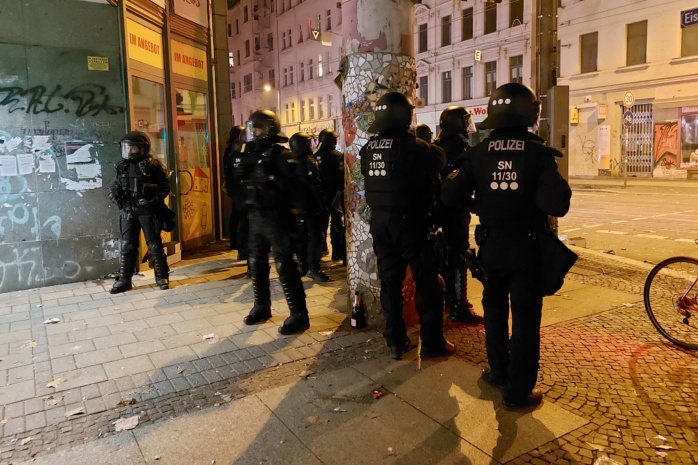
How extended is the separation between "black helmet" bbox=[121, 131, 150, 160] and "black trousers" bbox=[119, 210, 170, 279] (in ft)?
2.49

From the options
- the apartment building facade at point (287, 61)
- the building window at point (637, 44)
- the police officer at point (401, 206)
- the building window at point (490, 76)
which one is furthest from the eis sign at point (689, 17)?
the police officer at point (401, 206)

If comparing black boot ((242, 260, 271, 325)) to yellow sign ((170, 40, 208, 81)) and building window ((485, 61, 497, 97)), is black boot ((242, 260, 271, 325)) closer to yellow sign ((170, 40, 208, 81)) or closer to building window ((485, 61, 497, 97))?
yellow sign ((170, 40, 208, 81))

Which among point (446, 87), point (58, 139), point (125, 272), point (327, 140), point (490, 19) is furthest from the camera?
point (446, 87)

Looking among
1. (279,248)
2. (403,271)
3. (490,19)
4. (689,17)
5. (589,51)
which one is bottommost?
(403,271)

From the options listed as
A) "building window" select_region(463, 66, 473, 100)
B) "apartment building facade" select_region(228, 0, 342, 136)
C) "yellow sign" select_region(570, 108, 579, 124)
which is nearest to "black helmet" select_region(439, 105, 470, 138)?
"yellow sign" select_region(570, 108, 579, 124)

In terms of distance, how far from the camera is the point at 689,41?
26047 millimetres

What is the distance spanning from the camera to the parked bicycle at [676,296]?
5.11m

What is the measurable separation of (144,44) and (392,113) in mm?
5855

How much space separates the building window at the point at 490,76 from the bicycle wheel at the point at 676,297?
31.5m

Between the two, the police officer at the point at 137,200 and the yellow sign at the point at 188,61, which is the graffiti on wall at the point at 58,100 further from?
the yellow sign at the point at 188,61

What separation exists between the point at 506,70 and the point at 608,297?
3007 centimetres

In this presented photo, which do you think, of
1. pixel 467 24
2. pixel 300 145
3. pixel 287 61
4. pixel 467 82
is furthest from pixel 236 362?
pixel 287 61

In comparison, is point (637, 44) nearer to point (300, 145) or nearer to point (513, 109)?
point (300, 145)

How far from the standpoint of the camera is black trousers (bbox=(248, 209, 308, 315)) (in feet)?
18.6
